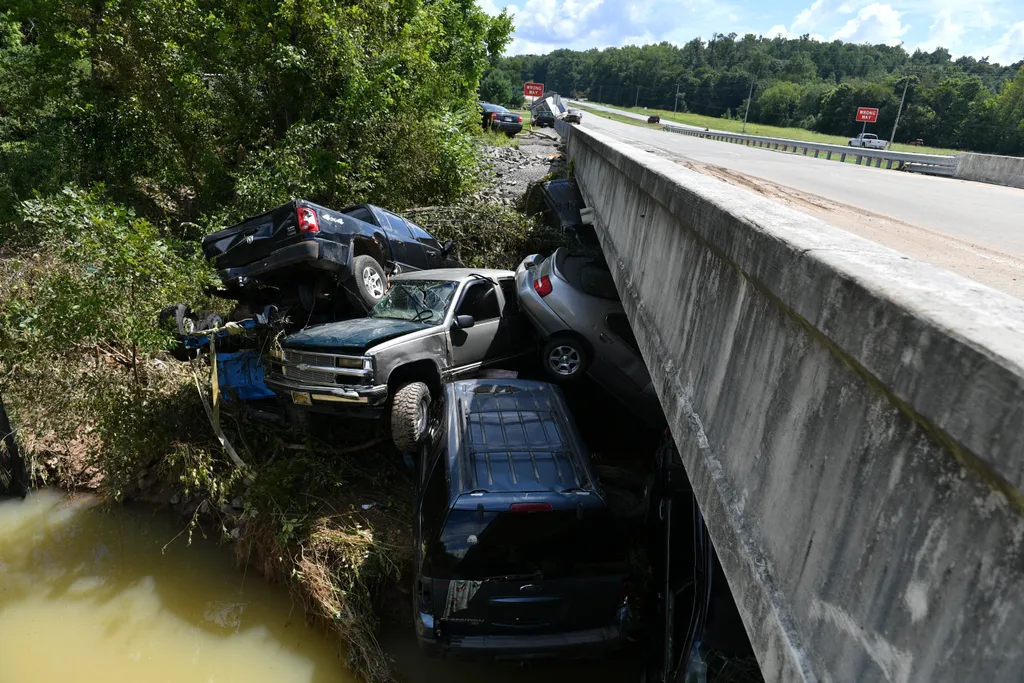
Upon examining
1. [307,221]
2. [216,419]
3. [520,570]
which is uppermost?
[307,221]

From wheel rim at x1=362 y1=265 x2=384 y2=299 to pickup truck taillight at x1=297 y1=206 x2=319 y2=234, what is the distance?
41.3 inches

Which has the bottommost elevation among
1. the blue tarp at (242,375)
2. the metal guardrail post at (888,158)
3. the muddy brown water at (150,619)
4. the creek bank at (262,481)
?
the muddy brown water at (150,619)

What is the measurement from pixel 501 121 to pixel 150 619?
2940 centimetres

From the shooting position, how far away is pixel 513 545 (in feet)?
16.2

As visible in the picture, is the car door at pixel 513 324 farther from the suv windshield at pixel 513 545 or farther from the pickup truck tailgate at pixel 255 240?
the suv windshield at pixel 513 545

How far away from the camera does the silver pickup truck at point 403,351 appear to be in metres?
7.35

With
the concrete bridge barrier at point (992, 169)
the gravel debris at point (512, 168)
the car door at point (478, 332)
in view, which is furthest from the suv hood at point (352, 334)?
the concrete bridge barrier at point (992, 169)

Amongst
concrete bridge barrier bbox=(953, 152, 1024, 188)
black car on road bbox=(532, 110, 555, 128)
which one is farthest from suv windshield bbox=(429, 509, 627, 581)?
black car on road bbox=(532, 110, 555, 128)

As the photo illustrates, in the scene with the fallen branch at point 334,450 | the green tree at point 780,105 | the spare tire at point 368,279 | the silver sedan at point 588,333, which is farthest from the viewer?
the green tree at point 780,105

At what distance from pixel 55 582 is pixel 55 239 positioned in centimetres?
482

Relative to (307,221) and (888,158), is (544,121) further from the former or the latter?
(307,221)

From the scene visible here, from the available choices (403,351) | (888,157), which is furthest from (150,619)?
(888,157)

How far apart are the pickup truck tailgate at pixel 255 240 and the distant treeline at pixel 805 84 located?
55352 mm

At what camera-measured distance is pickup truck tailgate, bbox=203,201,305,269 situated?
879 centimetres
